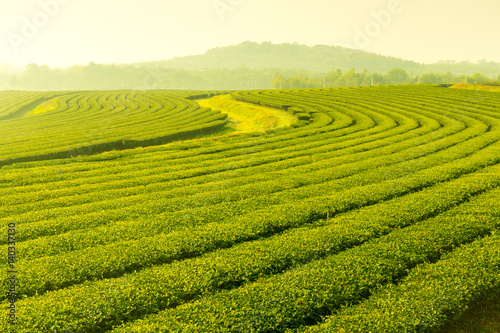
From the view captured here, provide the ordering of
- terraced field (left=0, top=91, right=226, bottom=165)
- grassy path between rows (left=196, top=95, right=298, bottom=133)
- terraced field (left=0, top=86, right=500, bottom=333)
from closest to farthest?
terraced field (left=0, top=86, right=500, bottom=333), terraced field (left=0, top=91, right=226, bottom=165), grassy path between rows (left=196, top=95, right=298, bottom=133)

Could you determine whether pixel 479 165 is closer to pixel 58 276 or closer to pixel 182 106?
pixel 58 276

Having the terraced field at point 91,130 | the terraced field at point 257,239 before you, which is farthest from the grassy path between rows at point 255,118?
the terraced field at point 257,239

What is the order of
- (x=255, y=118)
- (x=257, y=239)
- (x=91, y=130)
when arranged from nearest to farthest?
(x=257, y=239)
(x=91, y=130)
(x=255, y=118)

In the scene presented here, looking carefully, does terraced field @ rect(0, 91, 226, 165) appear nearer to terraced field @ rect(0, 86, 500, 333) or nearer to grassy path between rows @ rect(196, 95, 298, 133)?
terraced field @ rect(0, 86, 500, 333)

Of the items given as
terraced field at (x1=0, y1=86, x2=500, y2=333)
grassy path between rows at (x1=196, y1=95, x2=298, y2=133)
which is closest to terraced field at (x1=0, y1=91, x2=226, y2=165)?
terraced field at (x1=0, y1=86, x2=500, y2=333)

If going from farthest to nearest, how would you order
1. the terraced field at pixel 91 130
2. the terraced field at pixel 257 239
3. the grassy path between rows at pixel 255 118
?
1. the grassy path between rows at pixel 255 118
2. the terraced field at pixel 91 130
3. the terraced field at pixel 257 239

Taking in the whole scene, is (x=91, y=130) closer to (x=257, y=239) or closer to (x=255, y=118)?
(x=255, y=118)

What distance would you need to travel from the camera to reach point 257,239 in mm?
14547

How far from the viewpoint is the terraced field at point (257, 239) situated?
32.4ft

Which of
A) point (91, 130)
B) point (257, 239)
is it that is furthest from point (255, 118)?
point (257, 239)

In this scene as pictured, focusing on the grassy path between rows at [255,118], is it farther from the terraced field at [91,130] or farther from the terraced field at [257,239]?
the terraced field at [257,239]

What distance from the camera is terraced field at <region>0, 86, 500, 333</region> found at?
9.88 metres

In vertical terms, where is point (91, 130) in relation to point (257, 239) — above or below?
above

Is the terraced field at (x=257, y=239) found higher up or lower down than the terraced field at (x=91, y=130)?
lower down
